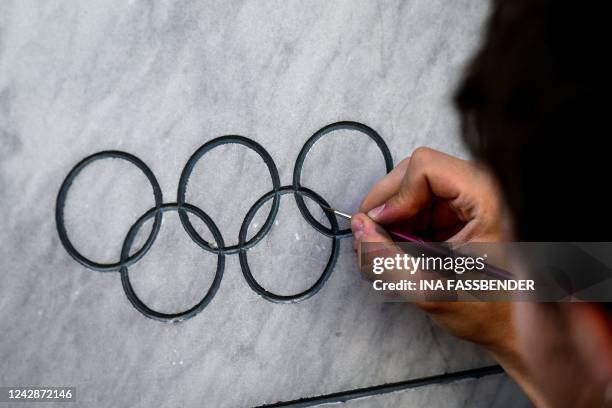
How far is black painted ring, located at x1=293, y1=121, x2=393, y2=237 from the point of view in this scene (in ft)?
2.22

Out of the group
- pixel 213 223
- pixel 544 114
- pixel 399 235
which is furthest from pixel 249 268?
pixel 544 114

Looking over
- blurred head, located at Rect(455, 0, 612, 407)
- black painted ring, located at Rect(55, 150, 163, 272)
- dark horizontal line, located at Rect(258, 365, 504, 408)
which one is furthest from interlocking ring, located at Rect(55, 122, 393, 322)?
blurred head, located at Rect(455, 0, 612, 407)

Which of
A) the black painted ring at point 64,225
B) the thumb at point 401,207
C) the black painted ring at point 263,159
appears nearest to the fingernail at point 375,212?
the thumb at point 401,207

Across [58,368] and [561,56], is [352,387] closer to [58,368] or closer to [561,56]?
[58,368]

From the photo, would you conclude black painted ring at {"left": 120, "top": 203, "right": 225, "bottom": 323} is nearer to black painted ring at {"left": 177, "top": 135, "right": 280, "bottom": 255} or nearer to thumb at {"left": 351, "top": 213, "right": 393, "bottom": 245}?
black painted ring at {"left": 177, "top": 135, "right": 280, "bottom": 255}

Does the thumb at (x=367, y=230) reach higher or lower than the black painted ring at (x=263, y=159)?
lower

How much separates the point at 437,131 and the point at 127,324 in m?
0.43

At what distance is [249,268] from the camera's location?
663 mm

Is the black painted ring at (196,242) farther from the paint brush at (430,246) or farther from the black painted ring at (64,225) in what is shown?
the paint brush at (430,246)

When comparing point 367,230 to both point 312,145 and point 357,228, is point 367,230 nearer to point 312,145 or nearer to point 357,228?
point 357,228

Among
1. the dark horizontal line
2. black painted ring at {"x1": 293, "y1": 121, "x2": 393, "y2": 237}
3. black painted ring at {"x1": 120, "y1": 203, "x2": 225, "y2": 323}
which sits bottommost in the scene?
the dark horizontal line

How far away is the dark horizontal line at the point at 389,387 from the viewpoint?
2.14 ft

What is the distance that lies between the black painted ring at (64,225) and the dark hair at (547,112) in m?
0.42

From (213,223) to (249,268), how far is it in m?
0.07
